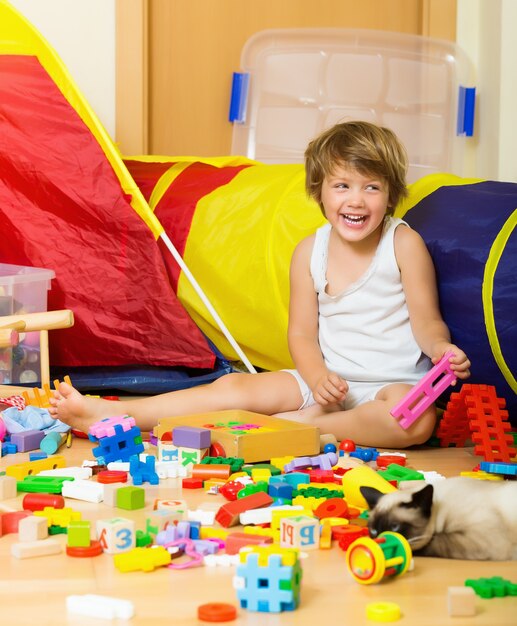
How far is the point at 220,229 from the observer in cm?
192

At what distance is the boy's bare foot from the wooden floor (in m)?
0.48

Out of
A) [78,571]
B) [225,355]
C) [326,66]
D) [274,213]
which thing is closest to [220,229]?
[274,213]

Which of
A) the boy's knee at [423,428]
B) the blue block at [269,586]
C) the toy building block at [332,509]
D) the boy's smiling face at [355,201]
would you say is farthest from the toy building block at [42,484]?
the boy's smiling face at [355,201]

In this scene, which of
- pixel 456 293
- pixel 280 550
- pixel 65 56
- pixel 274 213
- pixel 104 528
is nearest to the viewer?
pixel 280 550

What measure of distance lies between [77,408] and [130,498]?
399 millimetres

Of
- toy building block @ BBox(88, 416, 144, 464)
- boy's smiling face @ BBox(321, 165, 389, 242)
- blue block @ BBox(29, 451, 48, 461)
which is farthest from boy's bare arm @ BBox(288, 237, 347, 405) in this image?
blue block @ BBox(29, 451, 48, 461)

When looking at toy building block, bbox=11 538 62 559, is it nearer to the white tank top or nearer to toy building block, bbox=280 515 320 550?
toy building block, bbox=280 515 320 550

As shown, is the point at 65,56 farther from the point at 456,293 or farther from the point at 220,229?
the point at 456,293

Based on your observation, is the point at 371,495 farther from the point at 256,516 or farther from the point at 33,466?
the point at 33,466

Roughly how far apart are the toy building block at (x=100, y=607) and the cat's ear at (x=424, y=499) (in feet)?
0.92

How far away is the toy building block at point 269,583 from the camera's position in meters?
0.75

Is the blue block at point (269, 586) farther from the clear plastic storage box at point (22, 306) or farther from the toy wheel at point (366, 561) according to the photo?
the clear plastic storage box at point (22, 306)

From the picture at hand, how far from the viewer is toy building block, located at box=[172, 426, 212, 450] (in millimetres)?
1264

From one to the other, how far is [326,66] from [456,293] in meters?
1.39
